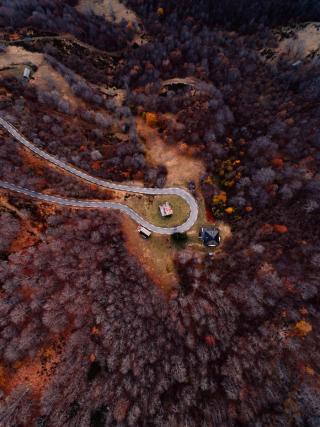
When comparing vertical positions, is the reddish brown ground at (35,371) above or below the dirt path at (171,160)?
below

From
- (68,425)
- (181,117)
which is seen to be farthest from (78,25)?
(68,425)

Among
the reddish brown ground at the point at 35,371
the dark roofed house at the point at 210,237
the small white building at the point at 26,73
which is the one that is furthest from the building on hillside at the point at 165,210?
the small white building at the point at 26,73

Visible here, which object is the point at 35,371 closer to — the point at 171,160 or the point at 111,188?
the point at 111,188

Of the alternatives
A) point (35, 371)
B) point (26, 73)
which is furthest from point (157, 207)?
point (26, 73)

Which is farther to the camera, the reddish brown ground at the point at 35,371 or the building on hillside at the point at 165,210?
the building on hillside at the point at 165,210

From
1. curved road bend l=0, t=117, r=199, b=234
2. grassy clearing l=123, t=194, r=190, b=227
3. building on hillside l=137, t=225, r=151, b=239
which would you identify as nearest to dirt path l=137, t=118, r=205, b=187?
curved road bend l=0, t=117, r=199, b=234

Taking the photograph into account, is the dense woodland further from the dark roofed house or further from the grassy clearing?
the grassy clearing

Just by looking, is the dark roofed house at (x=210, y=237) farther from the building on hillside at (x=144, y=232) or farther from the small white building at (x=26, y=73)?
the small white building at (x=26, y=73)
